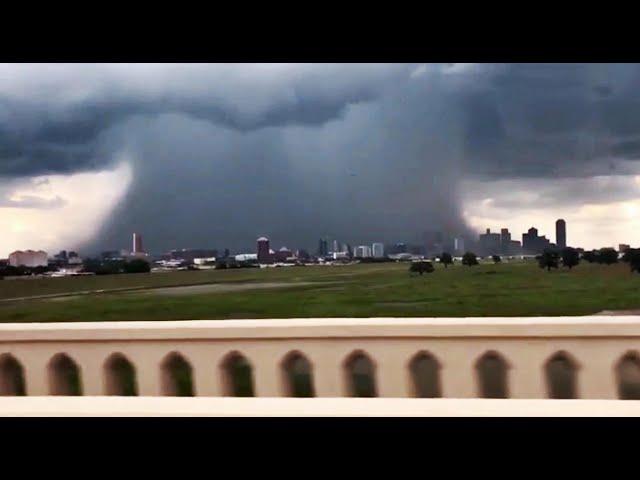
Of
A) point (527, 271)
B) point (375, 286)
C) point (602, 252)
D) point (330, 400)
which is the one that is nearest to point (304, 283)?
point (375, 286)

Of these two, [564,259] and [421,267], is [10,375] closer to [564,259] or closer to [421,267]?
[421,267]

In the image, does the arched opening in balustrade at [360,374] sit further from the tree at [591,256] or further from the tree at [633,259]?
the tree at [633,259]

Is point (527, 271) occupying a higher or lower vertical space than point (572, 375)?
higher

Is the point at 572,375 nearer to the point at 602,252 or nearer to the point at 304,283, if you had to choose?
the point at 602,252

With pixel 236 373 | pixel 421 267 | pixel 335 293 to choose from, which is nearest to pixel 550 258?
pixel 421 267

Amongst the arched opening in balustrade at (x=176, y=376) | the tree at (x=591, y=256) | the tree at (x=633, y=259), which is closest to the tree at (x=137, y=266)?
the arched opening in balustrade at (x=176, y=376)

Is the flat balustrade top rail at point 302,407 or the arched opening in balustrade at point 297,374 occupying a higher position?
the flat balustrade top rail at point 302,407
